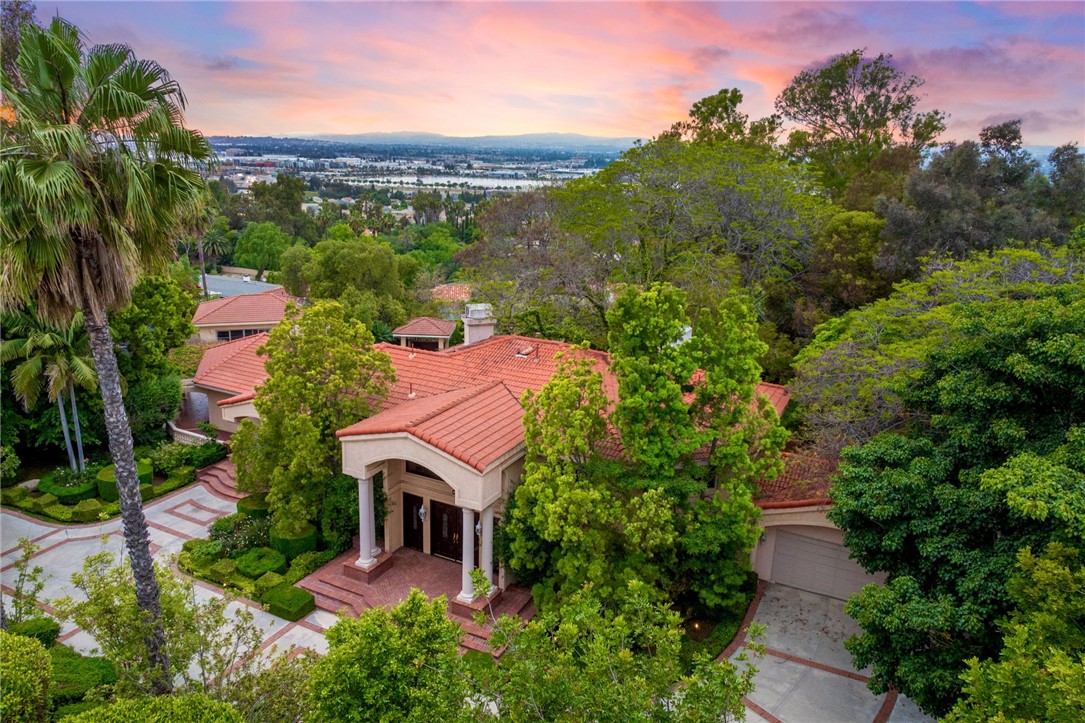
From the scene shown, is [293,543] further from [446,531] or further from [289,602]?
[446,531]

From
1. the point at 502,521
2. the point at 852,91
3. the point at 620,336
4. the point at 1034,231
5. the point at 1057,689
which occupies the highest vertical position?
the point at 852,91

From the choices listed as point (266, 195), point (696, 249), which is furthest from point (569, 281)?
point (266, 195)

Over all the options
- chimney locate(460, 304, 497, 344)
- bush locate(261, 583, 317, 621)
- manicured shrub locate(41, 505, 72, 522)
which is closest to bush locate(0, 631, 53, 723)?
bush locate(261, 583, 317, 621)

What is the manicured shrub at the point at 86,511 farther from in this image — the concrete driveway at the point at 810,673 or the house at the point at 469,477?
the concrete driveway at the point at 810,673

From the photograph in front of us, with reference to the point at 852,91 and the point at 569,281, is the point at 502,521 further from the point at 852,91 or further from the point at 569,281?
the point at 852,91

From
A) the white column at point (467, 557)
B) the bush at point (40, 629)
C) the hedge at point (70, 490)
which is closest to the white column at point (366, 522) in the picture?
the white column at point (467, 557)

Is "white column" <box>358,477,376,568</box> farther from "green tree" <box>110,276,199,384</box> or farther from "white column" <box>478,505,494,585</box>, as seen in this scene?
"green tree" <box>110,276,199,384</box>
